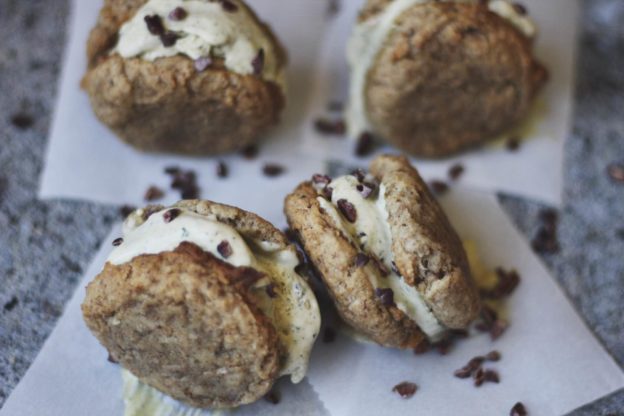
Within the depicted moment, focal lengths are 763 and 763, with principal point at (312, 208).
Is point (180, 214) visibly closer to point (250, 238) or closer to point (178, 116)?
point (250, 238)

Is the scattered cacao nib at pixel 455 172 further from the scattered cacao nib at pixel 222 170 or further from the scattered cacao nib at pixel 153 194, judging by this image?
the scattered cacao nib at pixel 153 194

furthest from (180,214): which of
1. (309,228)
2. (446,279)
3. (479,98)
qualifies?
(479,98)

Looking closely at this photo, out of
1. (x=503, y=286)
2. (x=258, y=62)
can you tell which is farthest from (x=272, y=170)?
(x=503, y=286)

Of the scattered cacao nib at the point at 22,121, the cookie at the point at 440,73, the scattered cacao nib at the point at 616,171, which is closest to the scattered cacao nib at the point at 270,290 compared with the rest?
the cookie at the point at 440,73

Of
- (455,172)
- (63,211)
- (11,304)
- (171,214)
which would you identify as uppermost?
(171,214)

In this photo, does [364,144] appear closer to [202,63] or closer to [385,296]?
[202,63]
